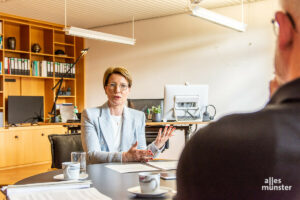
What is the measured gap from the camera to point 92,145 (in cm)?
239

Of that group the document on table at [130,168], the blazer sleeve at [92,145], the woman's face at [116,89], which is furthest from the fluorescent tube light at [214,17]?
the document on table at [130,168]

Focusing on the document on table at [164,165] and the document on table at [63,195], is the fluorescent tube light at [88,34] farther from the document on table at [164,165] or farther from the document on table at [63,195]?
the document on table at [63,195]

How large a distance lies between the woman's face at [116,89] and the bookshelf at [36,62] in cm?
449

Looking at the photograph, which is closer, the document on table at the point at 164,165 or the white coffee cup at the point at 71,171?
the white coffee cup at the point at 71,171

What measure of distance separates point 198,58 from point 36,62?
3.11 metres

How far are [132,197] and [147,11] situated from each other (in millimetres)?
5652

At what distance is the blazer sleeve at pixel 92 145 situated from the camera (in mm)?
2236

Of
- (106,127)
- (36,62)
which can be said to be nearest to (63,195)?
(106,127)

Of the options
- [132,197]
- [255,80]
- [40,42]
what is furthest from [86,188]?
[40,42]

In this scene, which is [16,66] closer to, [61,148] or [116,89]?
[61,148]

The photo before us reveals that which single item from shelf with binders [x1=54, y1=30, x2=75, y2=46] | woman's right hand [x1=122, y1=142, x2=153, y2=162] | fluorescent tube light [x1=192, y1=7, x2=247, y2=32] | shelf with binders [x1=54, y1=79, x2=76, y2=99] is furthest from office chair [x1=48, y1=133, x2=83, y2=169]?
shelf with binders [x1=54, y1=30, x2=75, y2=46]

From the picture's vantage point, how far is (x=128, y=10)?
21.4ft

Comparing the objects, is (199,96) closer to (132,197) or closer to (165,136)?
(165,136)

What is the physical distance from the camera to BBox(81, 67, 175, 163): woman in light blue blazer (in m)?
2.30
